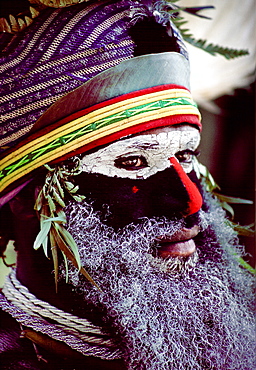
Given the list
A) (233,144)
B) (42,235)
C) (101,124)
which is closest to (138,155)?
(101,124)

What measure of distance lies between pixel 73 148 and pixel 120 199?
21cm

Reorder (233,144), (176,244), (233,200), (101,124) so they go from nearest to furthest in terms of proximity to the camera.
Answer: (101,124)
(176,244)
(233,200)
(233,144)

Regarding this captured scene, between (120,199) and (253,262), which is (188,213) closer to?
(120,199)

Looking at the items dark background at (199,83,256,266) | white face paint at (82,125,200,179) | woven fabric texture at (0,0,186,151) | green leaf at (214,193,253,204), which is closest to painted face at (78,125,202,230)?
white face paint at (82,125,200,179)

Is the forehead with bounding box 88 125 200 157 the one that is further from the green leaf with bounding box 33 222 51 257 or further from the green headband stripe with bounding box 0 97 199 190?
the green leaf with bounding box 33 222 51 257

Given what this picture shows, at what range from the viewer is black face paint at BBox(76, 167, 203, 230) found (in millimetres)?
1256

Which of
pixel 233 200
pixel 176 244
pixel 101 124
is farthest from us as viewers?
pixel 233 200

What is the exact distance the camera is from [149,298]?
127cm

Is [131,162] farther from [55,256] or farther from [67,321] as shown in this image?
[67,321]

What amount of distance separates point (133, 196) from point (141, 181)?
5cm

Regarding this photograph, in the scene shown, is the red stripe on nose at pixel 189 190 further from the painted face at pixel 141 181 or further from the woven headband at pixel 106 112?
the woven headband at pixel 106 112

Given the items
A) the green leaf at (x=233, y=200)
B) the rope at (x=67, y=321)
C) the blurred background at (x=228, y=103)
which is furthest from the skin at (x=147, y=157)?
the blurred background at (x=228, y=103)

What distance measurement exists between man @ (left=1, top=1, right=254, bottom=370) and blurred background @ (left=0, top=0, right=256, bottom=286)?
566 millimetres

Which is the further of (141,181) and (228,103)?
(228,103)
